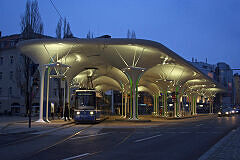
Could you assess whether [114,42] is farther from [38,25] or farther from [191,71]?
[191,71]

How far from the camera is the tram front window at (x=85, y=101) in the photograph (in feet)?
93.8

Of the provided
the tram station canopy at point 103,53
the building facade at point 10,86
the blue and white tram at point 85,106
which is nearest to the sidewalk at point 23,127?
the blue and white tram at point 85,106

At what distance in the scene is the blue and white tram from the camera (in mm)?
28344

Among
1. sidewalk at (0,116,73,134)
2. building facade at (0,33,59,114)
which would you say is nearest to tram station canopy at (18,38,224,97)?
sidewalk at (0,116,73,134)

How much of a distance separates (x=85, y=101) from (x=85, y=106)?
1.56 feet

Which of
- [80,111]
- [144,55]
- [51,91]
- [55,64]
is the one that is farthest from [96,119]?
[51,91]

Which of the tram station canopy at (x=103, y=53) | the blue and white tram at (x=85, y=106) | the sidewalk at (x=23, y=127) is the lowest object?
the sidewalk at (x=23, y=127)

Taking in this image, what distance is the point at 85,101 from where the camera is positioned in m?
28.6

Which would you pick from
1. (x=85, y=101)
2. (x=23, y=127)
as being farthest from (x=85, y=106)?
(x=23, y=127)

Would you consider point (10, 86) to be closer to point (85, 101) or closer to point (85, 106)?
point (85, 101)

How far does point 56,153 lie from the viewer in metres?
10.3

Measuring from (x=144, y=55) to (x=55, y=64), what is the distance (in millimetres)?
10032

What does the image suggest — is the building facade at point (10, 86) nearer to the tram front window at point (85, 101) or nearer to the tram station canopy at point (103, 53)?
the tram station canopy at point (103, 53)

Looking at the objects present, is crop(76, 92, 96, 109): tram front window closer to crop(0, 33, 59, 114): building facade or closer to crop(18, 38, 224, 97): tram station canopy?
crop(18, 38, 224, 97): tram station canopy
